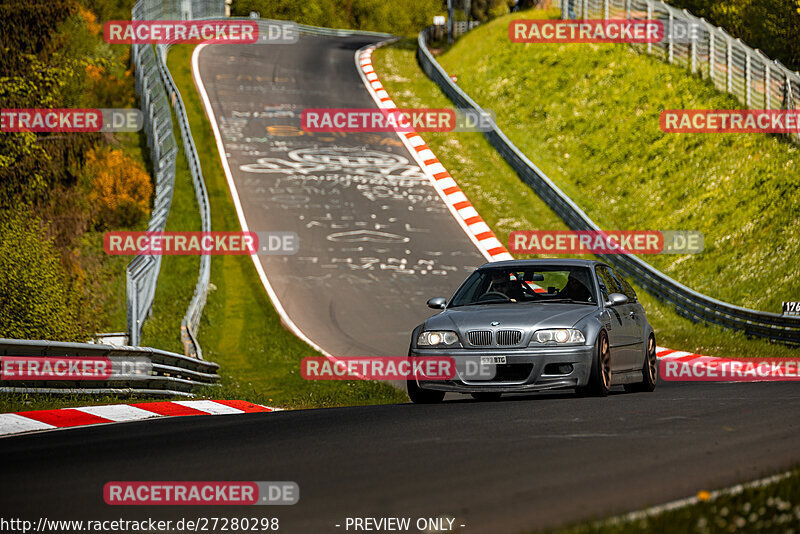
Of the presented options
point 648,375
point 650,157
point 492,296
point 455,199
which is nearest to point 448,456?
point 492,296

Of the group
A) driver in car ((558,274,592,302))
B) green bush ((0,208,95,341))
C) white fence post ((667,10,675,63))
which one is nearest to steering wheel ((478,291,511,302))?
driver in car ((558,274,592,302))

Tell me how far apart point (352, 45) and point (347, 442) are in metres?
54.9

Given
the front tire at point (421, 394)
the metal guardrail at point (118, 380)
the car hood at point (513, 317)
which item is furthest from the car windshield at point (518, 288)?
the metal guardrail at point (118, 380)

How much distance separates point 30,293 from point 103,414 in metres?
9.93

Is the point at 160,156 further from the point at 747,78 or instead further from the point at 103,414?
the point at 103,414

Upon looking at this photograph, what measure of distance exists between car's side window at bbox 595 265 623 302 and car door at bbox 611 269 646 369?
0.23 ft

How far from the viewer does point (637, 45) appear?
46281 millimetres

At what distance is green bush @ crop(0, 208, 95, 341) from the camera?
20.1 m

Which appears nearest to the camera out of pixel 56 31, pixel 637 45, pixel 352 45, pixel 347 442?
pixel 347 442

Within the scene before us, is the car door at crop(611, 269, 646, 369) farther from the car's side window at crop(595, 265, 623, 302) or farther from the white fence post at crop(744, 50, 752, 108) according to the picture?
the white fence post at crop(744, 50, 752, 108)

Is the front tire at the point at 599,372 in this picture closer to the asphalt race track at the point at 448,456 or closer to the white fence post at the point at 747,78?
the asphalt race track at the point at 448,456

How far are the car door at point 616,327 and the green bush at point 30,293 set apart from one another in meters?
9.95

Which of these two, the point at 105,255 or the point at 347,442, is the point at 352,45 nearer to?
the point at 105,255

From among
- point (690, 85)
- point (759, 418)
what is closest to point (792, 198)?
point (690, 85)
